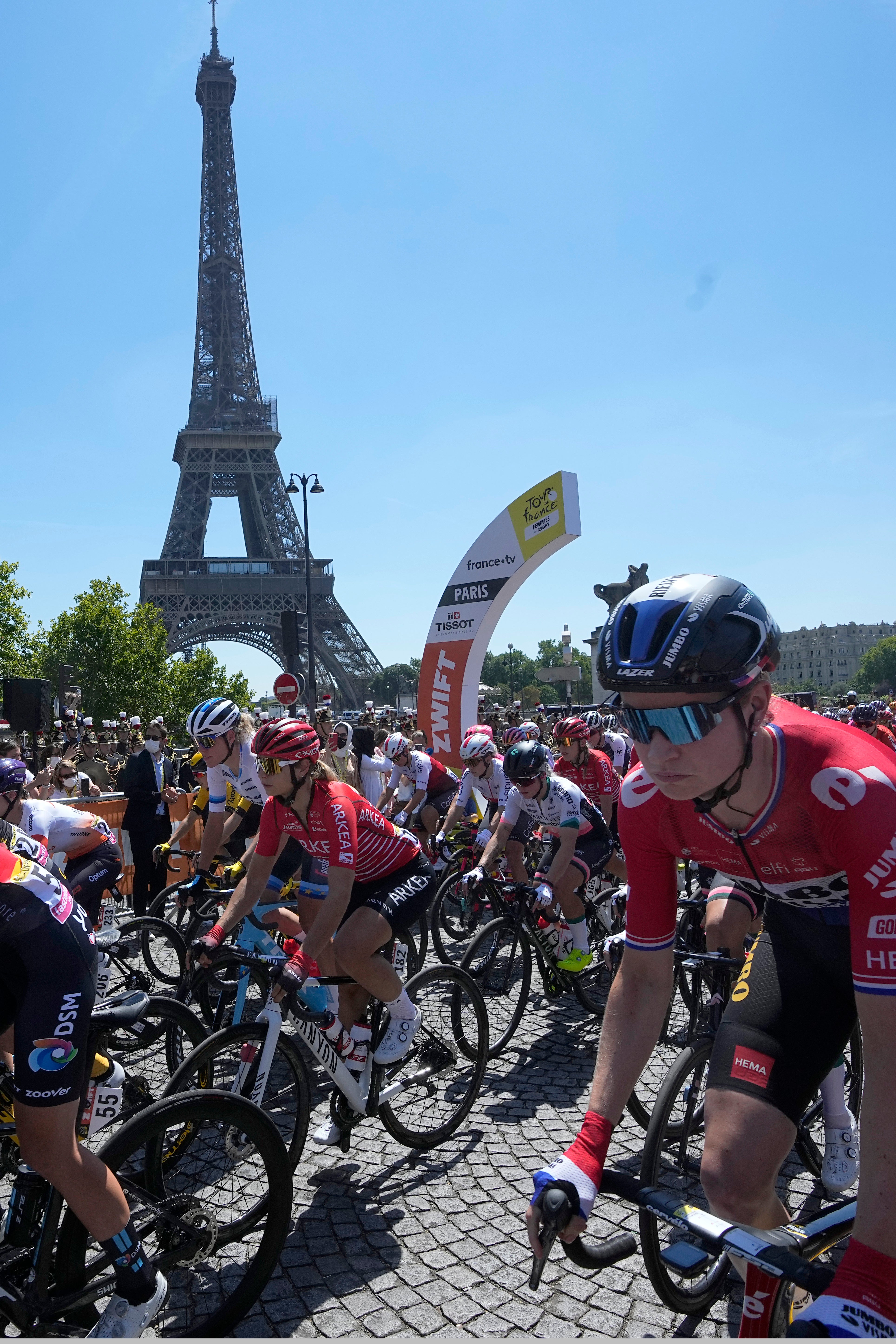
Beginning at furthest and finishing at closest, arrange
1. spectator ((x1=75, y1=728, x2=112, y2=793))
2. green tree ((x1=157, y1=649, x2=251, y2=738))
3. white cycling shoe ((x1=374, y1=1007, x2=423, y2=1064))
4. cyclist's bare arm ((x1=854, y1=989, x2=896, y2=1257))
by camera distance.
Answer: green tree ((x1=157, y1=649, x2=251, y2=738)) < spectator ((x1=75, y1=728, x2=112, y2=793)) < white cycling shoe ((x1=374, y1=1007, x2=423, y2=1064)) < cyclist's bare arm ((x1=854, y1=989, x2=896, y2=1257))

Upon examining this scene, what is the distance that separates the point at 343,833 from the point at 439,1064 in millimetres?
1466

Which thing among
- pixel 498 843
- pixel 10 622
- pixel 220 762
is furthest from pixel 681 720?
pixel 10 622

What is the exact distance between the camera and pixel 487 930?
550 centimetres

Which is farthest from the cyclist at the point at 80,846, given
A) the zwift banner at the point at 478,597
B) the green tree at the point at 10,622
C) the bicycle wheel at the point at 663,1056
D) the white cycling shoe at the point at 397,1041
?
the green tree at the point at 10,622

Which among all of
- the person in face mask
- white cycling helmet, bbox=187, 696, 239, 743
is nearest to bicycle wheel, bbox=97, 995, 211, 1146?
white cycling helmet, bbox=187, 696, 239, 743

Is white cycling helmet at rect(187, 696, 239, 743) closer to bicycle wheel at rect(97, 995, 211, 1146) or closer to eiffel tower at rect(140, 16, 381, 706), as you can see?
bicycle wheel at rect(97, 995, 211, 1146)

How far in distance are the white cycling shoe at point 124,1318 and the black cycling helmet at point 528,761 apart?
381cm

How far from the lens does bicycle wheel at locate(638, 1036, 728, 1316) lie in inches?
114

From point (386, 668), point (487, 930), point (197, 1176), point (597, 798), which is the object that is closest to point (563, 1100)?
point (487, 930)

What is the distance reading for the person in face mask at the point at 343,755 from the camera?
11695 millimetres

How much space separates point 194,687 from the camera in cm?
5731

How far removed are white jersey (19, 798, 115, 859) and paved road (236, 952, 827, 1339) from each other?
2231mm

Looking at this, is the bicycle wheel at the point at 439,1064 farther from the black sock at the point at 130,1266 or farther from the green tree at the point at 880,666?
the green tree at the point at 880,666

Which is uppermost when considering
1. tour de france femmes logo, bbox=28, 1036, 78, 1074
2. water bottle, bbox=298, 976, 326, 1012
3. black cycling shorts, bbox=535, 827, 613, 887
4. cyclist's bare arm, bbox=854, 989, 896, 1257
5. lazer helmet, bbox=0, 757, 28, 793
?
lazer helmet, bbox=0, 757, 28, 793
